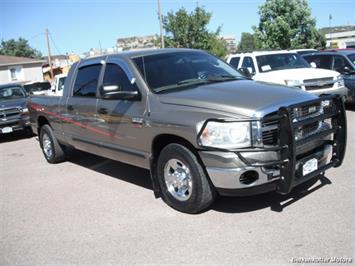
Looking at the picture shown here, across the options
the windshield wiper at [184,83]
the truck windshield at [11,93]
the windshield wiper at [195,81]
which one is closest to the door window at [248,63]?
the windshield wiper at [195,81]

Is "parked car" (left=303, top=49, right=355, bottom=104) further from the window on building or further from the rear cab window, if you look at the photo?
the window on building

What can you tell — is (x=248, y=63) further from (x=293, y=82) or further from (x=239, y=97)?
(x=239, y=97)

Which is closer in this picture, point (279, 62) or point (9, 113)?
point (279, 62)

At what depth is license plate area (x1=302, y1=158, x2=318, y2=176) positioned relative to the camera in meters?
4.59

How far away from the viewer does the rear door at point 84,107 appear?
641 cm

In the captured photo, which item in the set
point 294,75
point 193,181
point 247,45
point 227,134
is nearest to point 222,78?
point 227,134

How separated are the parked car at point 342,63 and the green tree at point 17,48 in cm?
7766

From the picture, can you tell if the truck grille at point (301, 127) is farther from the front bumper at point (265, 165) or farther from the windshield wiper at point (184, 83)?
the windshield wiper at point (184, 83)

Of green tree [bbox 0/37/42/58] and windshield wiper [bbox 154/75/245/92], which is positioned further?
green tree [bbox 0/37/42/58]

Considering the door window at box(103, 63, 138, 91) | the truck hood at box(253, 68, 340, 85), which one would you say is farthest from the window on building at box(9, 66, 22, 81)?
the door window at box(103, 63, 138, 91)

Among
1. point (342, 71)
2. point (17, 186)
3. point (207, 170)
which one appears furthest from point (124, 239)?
point (342, 71)

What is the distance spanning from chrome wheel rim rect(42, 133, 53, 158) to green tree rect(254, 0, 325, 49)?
2773 cm

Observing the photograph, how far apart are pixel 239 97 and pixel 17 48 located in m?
85.7

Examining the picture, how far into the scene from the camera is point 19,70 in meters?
46.5
